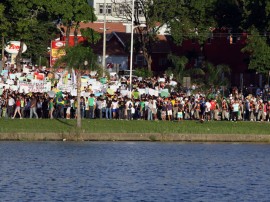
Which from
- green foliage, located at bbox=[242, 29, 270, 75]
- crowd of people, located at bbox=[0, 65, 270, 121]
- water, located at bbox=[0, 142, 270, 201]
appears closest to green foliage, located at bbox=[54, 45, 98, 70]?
crowd of people, located at bbox=[0, 65, 270, 121]

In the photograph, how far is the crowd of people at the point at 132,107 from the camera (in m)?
75.0

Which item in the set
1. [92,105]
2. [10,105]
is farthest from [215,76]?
[10,105]

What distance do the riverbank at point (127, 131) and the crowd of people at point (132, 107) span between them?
2208 millimetres

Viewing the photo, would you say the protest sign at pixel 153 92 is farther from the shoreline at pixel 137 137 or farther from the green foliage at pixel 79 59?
the shoreline at pixel 137 137

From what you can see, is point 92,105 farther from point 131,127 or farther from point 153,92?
point 131,127

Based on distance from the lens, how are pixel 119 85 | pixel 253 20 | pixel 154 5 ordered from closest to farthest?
pixel 119 85 < pixel 253 20 < pixel 154 5

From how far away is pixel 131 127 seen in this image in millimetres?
69438

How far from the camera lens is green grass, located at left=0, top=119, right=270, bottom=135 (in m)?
67.2

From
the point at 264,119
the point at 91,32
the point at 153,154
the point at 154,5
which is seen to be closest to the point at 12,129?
the point at 153,154

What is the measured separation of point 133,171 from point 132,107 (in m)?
20.8

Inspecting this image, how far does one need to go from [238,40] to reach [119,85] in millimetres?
44693

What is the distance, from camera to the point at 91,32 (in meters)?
108

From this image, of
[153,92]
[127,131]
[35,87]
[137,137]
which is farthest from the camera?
[153,92]

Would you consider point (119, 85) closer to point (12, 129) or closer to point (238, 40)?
point (12, 129)
